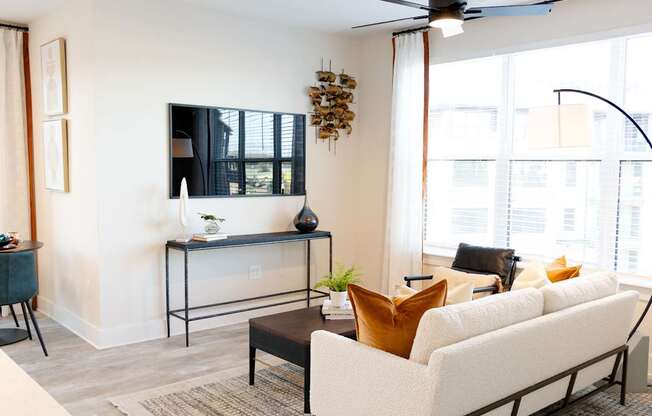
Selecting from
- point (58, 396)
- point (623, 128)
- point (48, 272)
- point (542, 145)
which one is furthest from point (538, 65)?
point (48, 272)

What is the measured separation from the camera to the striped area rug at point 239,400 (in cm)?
333

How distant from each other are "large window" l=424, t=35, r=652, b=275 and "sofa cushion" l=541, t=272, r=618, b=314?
87 cm

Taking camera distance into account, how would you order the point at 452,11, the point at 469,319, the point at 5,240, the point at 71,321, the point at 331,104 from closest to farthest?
the point at 469,319, the point at 452,11, the point at 5,240, the point at 71,321, the point at 331,104

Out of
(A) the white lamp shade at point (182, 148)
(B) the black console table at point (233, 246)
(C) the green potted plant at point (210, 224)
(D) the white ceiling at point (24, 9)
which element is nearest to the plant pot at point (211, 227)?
(C) the green potted plant at point (210, 224)

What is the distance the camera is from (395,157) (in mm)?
5496

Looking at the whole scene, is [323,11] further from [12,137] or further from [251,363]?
[12,137]

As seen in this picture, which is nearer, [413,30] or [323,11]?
[323,11]

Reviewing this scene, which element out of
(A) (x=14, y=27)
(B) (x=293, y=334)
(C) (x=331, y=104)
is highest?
(A) (x=14, y=27)

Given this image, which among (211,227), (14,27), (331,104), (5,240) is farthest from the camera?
(331,104)

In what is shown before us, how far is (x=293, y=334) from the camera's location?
3.38m

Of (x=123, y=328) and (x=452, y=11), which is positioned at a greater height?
(x=452, y=11)

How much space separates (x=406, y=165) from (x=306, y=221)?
1.07 m

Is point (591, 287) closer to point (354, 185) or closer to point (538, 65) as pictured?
point (538, 65)

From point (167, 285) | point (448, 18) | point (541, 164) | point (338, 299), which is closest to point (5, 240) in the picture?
point (167, 285)
